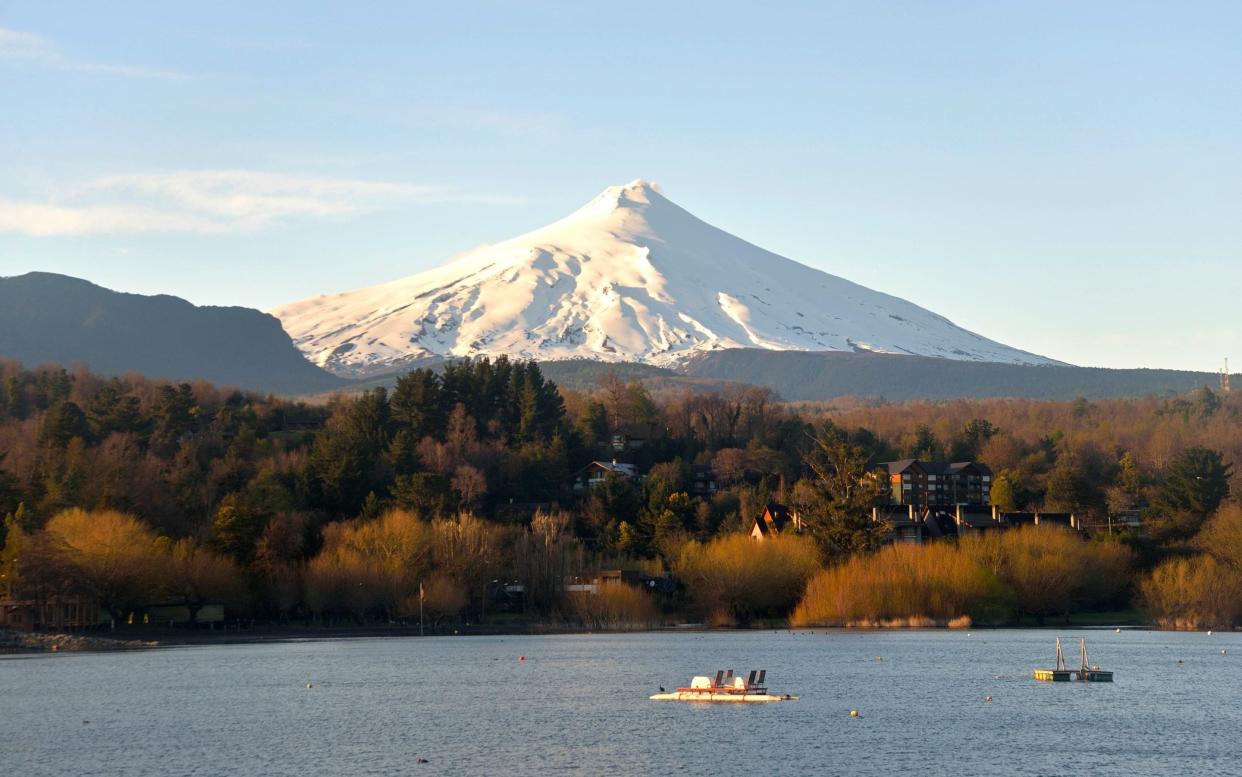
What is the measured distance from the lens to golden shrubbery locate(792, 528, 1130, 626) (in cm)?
8738

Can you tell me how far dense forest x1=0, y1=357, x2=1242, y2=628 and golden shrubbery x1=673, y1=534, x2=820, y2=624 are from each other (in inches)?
4.8

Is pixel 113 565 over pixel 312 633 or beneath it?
over

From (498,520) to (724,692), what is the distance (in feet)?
167

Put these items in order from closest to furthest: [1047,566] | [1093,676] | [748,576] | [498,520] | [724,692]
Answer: [724,692]
[1093,676]
[1047,566]
[748,576]
[498,520]

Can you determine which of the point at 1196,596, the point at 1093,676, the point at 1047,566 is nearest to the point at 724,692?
the point at 1093,676

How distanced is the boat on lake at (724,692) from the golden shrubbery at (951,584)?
33447 mm

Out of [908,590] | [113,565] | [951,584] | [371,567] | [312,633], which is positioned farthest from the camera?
[312,633]

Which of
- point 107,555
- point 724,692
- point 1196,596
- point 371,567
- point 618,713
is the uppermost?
point 107,555

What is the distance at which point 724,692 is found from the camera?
178 ft

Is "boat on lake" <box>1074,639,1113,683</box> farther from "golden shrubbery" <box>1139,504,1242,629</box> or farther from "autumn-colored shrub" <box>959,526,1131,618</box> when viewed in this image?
"autumn-colored shrub" <box>959,526,1131,618</box>

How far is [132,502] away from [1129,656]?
54.0 metres

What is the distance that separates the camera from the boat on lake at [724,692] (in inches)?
2116

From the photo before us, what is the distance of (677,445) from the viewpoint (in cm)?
13075

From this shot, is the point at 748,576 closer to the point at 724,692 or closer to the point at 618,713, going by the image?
the point at 724,692
